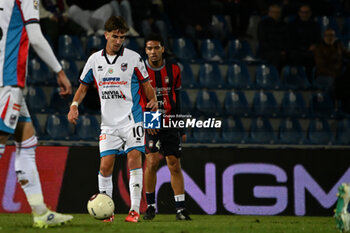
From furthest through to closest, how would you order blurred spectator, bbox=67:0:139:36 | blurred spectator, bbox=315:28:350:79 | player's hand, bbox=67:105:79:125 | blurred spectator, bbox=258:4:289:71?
blurred spectator, bbox=258:4:289:71 < blurred spectator, bbox=67:0:139:36 < blurred spectator, bbox=315:28:350:79 < player's hand, bbox=67:105:79:125

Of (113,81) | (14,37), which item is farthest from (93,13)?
(14,37)

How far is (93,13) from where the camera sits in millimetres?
13844

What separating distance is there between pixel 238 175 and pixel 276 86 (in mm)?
3487

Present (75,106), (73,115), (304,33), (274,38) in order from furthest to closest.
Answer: (304,33), (274,38), (75,106), (73,115)

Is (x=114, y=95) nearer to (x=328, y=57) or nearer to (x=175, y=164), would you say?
(x=175, y=164)

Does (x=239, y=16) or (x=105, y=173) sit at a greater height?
(x=239, y=16)

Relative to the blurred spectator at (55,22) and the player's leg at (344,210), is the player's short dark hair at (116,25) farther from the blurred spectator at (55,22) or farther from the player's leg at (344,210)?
the blurred spectator at (55,22)

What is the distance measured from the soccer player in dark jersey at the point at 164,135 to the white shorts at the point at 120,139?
1.03m

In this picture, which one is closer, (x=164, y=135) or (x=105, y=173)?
(x=105, y=173)

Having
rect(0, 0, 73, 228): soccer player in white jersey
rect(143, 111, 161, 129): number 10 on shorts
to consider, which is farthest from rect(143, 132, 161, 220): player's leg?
rect(0, 0, 73, 228): soccer player in white jersey

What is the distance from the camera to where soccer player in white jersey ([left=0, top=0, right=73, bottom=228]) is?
562 centimetres

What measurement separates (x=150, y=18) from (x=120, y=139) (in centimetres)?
719

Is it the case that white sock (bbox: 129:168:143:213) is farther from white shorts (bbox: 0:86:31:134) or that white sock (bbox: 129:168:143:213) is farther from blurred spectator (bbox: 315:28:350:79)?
blurred spectator (bbox: 315:28:350:79)

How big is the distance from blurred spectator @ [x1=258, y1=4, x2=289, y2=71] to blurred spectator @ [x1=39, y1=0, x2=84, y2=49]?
385 cm
